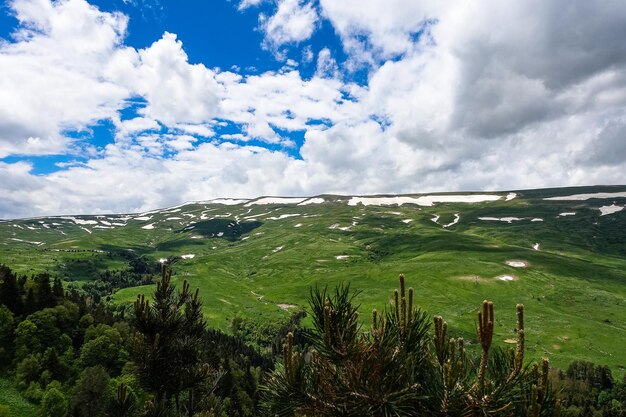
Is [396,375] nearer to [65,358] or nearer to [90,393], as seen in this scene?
[90,393]

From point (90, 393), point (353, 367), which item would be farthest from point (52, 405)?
point (353, 367)

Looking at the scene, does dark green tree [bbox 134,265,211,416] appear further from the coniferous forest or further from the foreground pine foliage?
the foreground pine foliage

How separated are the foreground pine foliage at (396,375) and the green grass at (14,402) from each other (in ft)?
293

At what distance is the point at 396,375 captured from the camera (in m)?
9.86

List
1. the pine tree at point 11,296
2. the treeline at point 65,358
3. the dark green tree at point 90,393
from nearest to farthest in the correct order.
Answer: the treeline at point 65,358 → the dark green tree at point 90,393 → the pine tree at point 11,296

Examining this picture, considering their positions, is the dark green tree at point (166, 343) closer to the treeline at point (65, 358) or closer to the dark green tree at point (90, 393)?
the treeline at point (65, 358)

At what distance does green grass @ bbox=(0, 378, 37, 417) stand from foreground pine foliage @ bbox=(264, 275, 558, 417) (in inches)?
3521

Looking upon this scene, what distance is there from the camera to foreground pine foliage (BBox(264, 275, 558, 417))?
8.64 metres

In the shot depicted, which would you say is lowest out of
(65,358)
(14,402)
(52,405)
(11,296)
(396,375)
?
(52,405)

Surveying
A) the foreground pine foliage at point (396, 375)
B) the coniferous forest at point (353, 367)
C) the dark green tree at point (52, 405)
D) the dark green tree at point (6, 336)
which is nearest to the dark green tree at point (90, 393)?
the dark green tree at point (52, 405)

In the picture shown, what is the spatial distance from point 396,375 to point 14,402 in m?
99.3

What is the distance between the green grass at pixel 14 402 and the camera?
7593 centimetres

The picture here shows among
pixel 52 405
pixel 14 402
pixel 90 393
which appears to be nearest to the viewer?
pixel 52 405

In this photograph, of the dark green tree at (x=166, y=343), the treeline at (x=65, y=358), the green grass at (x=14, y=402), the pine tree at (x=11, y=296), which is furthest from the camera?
the pine tree at (x=11, y=296)
